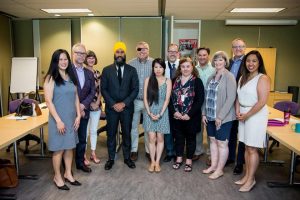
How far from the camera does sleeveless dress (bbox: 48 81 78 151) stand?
2.82 metres

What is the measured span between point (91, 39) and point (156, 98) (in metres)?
4.10

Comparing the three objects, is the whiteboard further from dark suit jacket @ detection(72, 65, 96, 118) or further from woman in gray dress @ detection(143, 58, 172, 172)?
woman in gray dress @ detection(143, 58, 172, 172)

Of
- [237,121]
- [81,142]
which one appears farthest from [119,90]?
[237,121]

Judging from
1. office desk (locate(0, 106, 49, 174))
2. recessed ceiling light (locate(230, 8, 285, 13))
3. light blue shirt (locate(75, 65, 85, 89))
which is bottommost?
office desk (locate(0, 106, 49, 174))

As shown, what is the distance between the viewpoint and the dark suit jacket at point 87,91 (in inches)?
129

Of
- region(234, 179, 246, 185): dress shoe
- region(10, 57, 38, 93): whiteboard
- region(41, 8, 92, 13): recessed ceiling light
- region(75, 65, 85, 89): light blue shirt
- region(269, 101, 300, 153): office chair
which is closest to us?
region(234, 179, 246, 185): dress shoe

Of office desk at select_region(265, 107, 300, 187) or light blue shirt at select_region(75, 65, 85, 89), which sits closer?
office desk at select_region(265, 107, 300, 187)

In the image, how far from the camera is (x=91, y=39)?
6938 mm

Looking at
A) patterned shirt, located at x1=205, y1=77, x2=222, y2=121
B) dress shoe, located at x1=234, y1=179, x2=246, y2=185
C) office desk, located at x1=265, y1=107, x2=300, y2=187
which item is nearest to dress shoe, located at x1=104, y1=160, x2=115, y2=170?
patterned shirt, located at x1=205, y1=77, x2=222, y2=121

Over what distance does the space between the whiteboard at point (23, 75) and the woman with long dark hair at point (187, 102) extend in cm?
426

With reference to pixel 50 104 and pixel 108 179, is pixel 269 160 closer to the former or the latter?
pixel 108 179

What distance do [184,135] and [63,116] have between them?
5.16ft

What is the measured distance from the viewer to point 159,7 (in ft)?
18.9

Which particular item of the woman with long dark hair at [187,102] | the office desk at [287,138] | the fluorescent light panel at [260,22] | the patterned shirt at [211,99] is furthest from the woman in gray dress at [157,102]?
the fluorescent light panel at [260,22]
